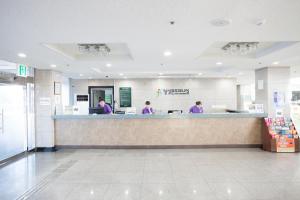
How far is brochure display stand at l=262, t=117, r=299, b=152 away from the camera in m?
6.59

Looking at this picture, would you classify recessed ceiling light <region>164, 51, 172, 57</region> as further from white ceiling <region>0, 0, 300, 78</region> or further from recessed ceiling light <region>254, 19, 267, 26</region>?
recessed ceiling light <region>254, 19, 267, 26</region>

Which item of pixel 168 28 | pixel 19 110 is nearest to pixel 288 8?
pixel 168 28

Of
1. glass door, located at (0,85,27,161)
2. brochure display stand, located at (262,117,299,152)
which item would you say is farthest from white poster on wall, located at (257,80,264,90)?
glass door, located at (0,85,27,161)

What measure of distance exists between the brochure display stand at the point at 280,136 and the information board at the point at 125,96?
6.57m

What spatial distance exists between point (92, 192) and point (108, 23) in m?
2.87

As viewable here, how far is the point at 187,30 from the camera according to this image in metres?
3.54

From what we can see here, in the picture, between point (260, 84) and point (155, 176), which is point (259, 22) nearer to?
point (155, 176)

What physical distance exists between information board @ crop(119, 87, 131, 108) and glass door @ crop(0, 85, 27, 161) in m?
5.11

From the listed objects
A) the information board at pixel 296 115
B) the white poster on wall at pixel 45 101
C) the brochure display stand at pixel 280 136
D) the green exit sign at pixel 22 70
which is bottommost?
the brochure display stand at pixel 280 136

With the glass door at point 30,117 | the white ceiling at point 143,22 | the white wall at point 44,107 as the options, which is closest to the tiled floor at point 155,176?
the glass door at point 30,117

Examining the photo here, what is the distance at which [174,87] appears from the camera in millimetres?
11438

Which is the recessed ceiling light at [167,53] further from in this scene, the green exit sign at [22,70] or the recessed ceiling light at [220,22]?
the green exit sign at [22,70]

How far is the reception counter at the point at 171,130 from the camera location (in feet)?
23.6

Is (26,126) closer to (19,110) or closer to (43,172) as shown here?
(19,110)
